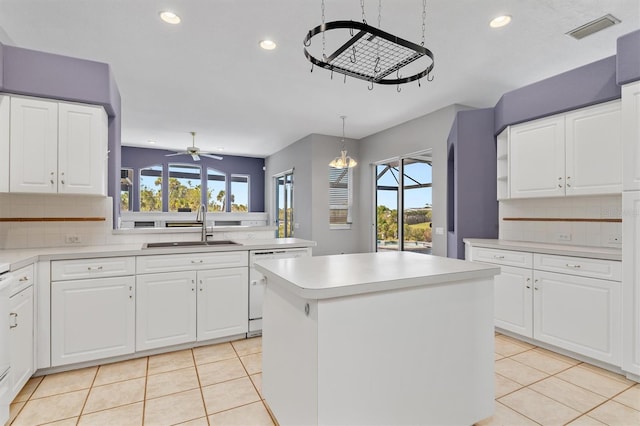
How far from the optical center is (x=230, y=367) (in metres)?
2.54

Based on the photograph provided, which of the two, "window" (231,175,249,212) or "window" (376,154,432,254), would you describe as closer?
"window" (376,154,432,254)

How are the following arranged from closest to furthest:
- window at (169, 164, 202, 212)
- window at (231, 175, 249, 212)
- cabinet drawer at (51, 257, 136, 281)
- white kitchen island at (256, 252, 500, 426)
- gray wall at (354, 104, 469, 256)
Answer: white kitchen island at (256, 252, 500, 426), cabinet drawer at (51, 257, 136, 281), gray wall at (354, 104, 469, 256), window at (169, 164, 202, 212), window at (231, 175, 249, 212)

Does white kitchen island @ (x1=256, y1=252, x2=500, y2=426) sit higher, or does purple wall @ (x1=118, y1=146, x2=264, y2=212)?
purple wall @ (x1=118, y1=146, x2=264, y2=212)

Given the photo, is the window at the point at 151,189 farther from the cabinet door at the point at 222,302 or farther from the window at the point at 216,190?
the cabinet door at the point at 222,302

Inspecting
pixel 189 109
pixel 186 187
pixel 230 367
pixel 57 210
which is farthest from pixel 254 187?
pixel 230 367

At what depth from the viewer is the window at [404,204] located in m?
5.38

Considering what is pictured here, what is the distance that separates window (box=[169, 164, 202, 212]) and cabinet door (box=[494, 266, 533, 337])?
7770mm

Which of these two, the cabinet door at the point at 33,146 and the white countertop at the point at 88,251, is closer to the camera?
the white countertop at the point at 88,251

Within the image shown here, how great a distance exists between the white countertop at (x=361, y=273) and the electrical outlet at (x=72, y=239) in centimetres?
226

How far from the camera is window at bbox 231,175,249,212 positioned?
30.7 feet

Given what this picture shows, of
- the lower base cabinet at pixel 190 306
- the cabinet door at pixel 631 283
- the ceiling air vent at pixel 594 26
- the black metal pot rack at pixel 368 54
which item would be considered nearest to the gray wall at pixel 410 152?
the ceiling air vent at pixel 594 26

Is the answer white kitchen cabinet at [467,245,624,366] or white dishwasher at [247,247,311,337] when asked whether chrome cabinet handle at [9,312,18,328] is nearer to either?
white dishwasher at [247,247,311,337]

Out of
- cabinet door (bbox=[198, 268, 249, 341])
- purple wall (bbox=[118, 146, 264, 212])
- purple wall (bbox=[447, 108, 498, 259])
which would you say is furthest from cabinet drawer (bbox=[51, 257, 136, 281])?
purple wall (bbox=[118, 146, 264, 212])

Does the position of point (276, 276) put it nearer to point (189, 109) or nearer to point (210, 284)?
point (210, 284)
